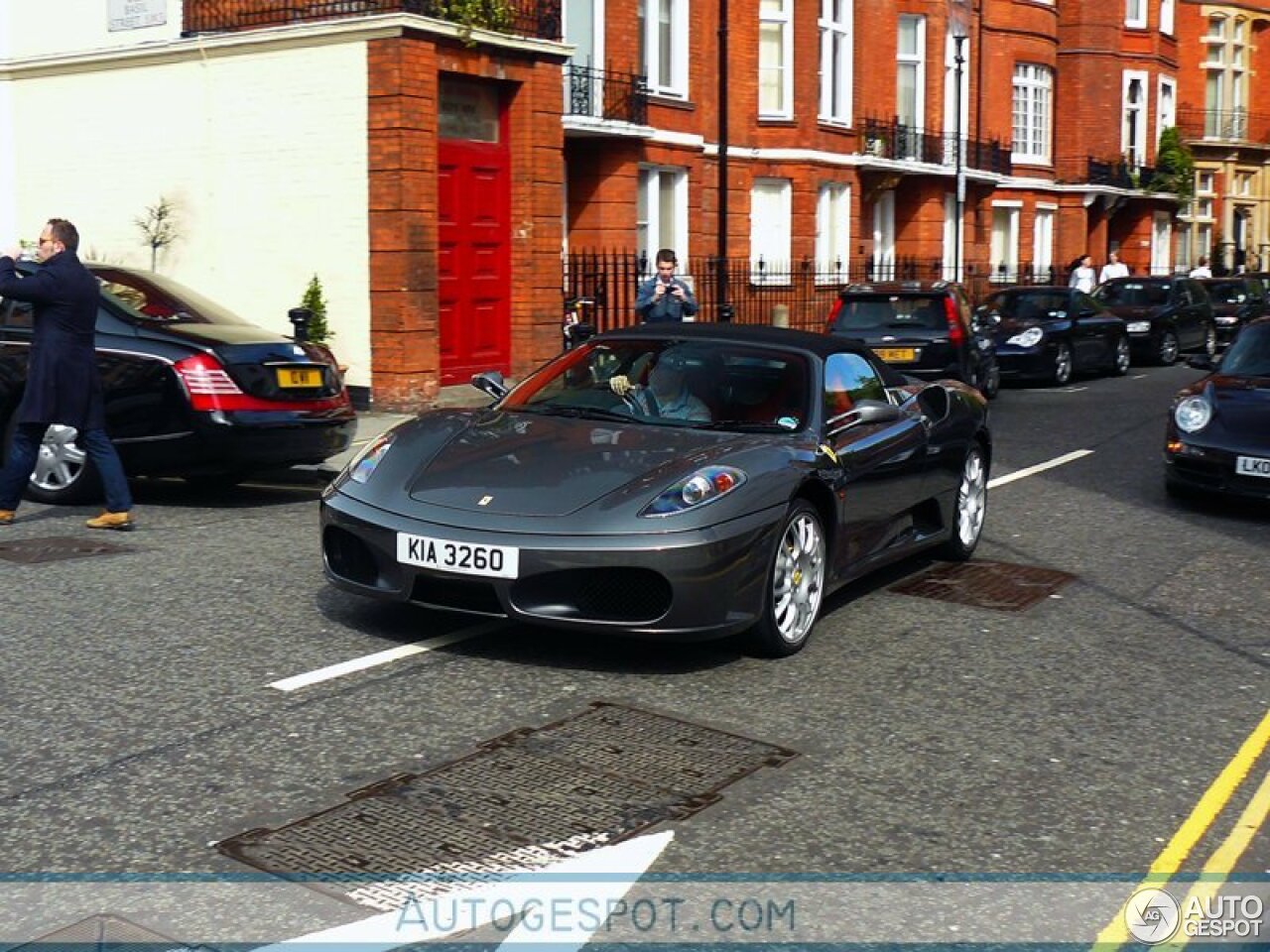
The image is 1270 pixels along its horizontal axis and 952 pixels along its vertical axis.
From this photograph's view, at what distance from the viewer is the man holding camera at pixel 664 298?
1484 cm

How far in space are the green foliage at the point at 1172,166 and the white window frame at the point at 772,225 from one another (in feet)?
75.8

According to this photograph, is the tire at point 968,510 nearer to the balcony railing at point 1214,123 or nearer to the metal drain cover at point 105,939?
the metal drain cover at point 105,939

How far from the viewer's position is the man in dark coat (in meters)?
9.38

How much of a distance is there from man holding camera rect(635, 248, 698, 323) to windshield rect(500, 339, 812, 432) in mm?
6850

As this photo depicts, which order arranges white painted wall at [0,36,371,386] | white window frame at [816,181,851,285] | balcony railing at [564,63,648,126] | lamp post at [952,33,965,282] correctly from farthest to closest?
lamp post at [952,33,965,282]
white window frame at [816,181,851,285]
balcony railing at [564,63,648,126]
white painted wall at [0,36,371,386]

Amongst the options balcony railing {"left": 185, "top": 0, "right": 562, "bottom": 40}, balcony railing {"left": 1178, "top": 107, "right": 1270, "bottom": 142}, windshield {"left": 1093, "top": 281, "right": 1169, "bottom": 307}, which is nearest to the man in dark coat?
balcony railing {"left": 185, "top": 0, "right": 562, "bottom": 40}

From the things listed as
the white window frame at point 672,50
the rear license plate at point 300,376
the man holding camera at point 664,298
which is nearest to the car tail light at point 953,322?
the man holding camera at point 664,298

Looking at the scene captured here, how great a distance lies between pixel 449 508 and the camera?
256 inches

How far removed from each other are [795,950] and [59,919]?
1847 mm

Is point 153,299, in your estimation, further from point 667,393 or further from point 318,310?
point 318,310

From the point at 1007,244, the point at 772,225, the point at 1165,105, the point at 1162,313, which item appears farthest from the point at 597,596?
the point at 1165,105

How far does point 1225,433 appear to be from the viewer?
1132 centimetres

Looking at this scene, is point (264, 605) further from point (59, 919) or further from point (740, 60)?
point (740, 60)

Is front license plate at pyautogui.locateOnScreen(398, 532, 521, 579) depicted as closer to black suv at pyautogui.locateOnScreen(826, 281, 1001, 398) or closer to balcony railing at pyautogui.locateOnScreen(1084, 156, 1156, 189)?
black suv at pyautogui.locateOnScreen(826, 281, 1001, 398)
